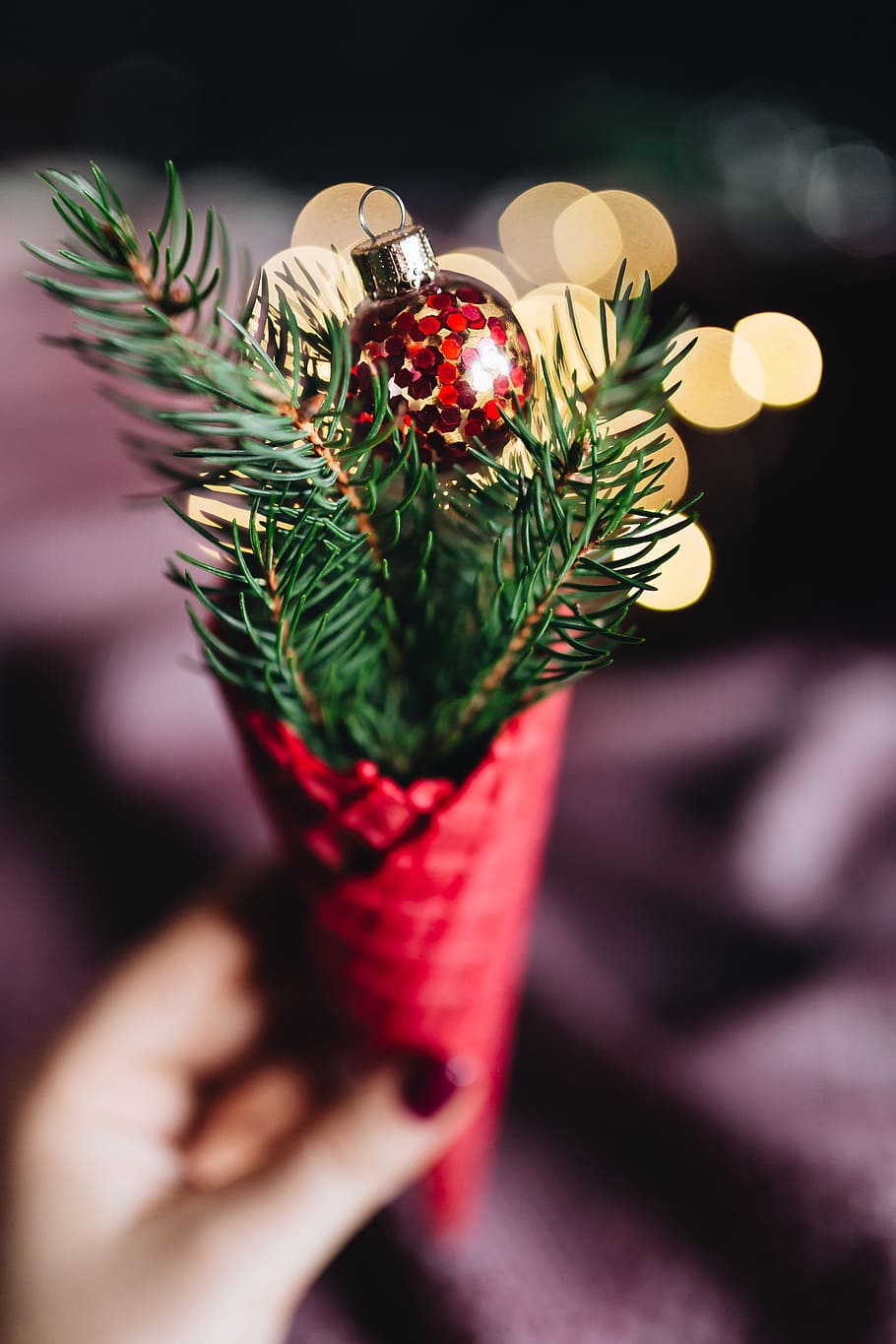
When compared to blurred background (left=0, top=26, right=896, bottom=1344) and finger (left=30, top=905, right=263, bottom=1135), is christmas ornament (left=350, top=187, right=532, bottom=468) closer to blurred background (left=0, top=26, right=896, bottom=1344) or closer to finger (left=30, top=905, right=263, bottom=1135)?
finger (left=30, top=905, right=263, bottom=1135)

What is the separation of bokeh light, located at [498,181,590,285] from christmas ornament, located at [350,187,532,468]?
97cm

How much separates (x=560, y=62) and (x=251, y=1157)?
167cm

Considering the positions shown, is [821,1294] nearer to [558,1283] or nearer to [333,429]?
[558,1283]

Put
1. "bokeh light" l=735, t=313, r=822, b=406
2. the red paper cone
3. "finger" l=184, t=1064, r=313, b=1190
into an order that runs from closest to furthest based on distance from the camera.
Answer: the red paper cone < "finger" l=184, t=1064, r=313, b=1190 < "bokeh light" l=735, t=313, r=822, b=406

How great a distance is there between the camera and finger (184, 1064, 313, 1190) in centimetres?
49

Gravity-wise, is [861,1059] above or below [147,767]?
below

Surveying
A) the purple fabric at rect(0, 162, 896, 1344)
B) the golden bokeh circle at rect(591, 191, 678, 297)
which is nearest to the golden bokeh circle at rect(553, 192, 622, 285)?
the golden bokeh circle at rect(591, 191, 678, 297)

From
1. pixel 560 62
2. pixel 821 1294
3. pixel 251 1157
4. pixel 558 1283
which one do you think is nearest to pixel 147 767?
pixel 251 1157

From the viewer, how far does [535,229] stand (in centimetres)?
126

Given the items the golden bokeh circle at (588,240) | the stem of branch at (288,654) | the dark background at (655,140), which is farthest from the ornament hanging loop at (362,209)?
the golden bokeh circle at (588,240)

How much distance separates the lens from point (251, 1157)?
0.50m

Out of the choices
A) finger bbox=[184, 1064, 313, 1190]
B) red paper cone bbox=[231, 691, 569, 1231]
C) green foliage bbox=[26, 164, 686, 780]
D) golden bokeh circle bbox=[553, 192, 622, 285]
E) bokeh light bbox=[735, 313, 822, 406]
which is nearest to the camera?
green foliage bbox=[26, 164, 686, 780]

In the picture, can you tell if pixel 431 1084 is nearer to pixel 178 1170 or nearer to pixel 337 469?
pixel 178 1170

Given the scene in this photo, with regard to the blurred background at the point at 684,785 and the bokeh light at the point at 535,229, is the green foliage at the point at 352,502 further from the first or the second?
the bokeh light at the point at 535,229
